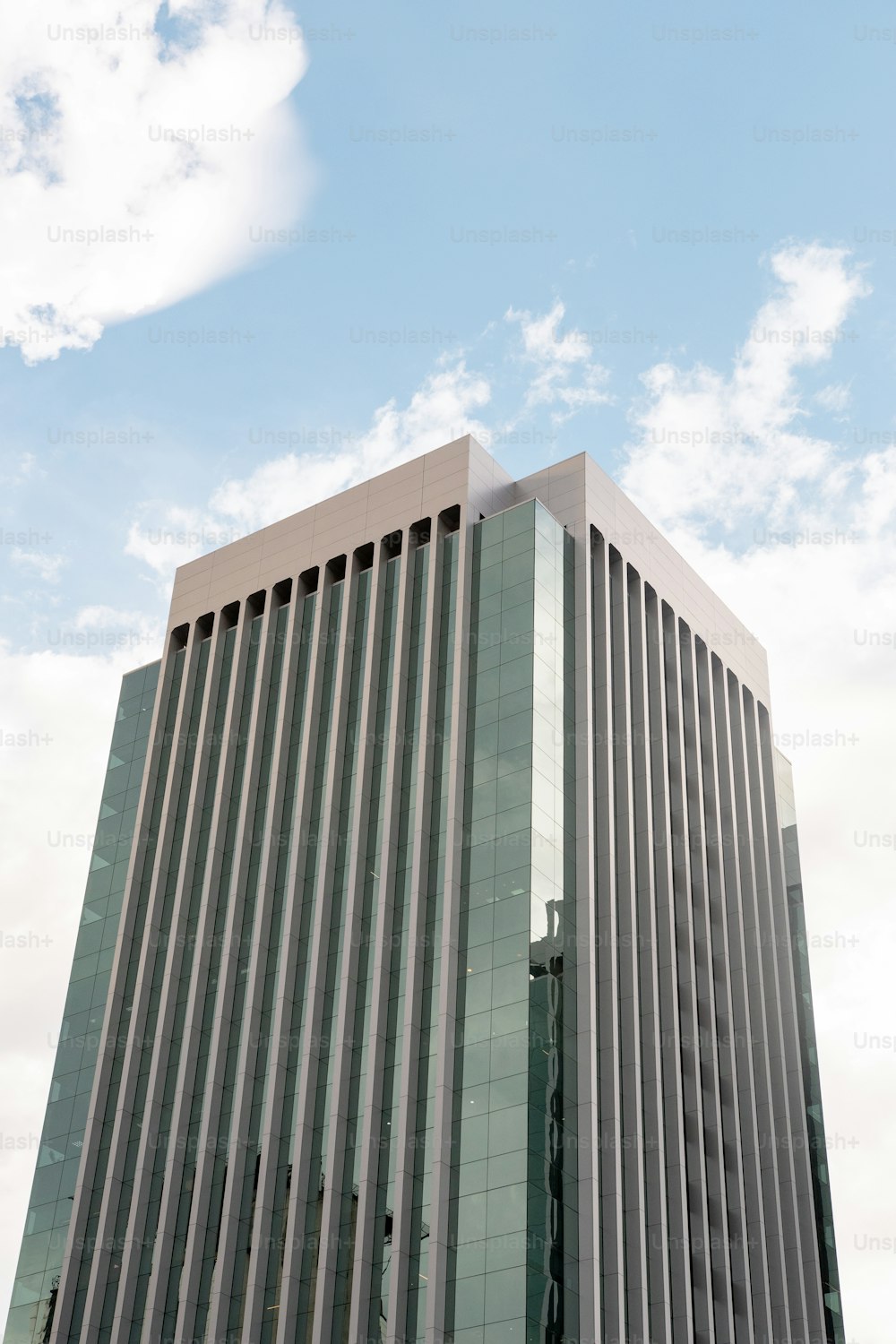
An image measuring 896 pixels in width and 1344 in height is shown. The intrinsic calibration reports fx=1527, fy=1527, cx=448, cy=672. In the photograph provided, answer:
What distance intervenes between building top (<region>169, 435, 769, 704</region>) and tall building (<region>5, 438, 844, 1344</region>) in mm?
249

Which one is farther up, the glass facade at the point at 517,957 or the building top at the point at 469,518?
the building top at the point at 469,518

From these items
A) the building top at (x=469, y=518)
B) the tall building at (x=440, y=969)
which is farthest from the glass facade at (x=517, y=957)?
the building top at (x=469, y=518)

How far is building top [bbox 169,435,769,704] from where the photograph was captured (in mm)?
80750

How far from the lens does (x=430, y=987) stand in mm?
65188

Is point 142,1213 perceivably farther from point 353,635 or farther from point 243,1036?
point 353,635

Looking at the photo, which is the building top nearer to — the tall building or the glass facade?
the tall building

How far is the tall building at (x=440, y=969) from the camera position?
6028 centimetres

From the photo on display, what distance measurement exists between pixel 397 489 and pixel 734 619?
83.3ft

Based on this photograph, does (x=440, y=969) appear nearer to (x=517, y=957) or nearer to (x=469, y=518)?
(x=517, y=957)

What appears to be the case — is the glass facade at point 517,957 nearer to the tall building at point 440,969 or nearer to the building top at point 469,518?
the tall building at point 440,969

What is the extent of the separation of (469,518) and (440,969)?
977 inches

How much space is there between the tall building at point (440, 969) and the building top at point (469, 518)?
0.82 ft

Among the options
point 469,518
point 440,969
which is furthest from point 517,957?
point 469,518

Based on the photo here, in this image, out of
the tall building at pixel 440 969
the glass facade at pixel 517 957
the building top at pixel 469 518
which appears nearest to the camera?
the glass facade at pixel 517 957
